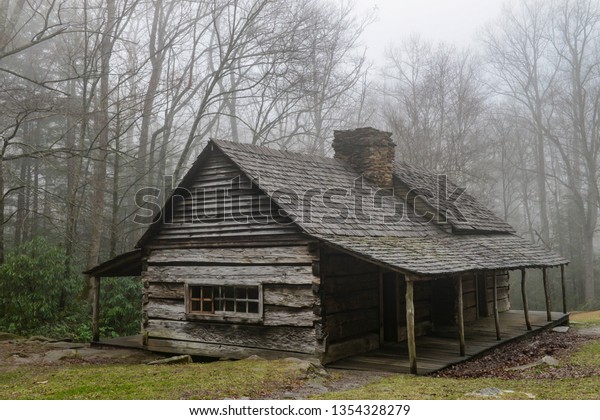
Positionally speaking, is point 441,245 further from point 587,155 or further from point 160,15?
point 587,155

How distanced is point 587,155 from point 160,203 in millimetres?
23299

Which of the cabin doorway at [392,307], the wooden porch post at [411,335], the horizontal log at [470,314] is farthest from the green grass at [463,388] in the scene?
the horizontal log at [470,314]

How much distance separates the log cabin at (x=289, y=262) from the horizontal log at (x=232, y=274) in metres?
0.02

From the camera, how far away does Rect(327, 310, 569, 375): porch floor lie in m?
11.5

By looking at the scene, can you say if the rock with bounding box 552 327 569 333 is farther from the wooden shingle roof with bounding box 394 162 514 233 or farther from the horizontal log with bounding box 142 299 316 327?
the horizontal log with bounding box 142 299 316 327

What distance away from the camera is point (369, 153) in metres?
17.5

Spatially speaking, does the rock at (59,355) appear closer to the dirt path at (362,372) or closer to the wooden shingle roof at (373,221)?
the dirt path at (362,372)

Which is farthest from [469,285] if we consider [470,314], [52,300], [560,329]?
[52,300]

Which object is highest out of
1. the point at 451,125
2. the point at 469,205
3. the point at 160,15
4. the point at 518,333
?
the point at 160,15

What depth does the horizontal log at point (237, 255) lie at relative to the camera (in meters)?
12.1

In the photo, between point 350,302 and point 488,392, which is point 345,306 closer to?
point 350,302

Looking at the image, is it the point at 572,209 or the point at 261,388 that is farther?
the point at 572,209
